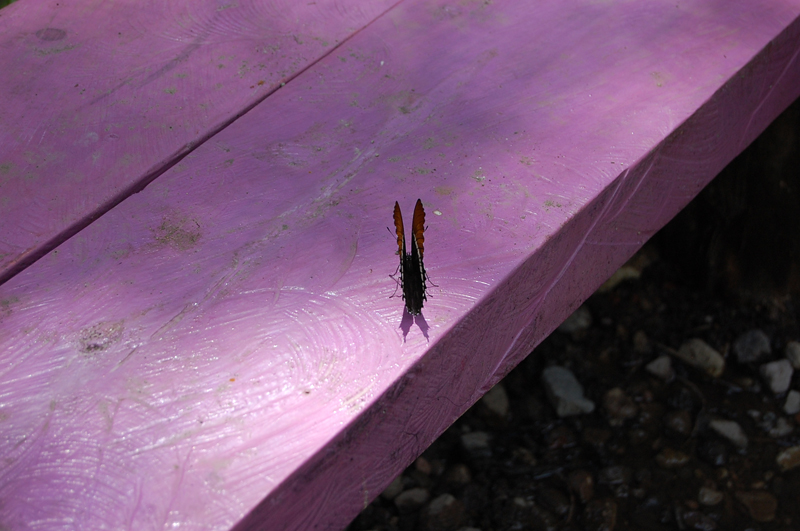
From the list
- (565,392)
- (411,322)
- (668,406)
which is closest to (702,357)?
(668,406)

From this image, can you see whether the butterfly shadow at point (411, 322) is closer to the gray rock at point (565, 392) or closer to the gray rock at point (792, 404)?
the gray rock at point (565, 392)

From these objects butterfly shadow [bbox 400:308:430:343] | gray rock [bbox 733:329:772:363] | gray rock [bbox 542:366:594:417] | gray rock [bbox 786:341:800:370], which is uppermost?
butterfly shadow [bbox 400:308:430:343]

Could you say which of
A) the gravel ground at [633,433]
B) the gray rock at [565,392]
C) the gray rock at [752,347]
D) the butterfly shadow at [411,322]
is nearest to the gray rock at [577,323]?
the gravel ground at [633,433]

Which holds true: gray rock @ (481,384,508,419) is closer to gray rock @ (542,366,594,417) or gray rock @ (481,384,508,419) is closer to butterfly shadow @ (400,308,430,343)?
gray rock @ (542,366,594,417)

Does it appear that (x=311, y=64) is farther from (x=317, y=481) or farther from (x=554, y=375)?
(x=554, y=375)

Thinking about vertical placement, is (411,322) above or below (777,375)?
above

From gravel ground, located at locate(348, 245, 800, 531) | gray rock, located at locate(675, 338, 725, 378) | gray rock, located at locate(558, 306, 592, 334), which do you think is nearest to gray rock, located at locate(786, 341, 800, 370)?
gravel ground, located at locate(348, 245, 800, 531)

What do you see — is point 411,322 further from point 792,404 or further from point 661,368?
point 792,404
